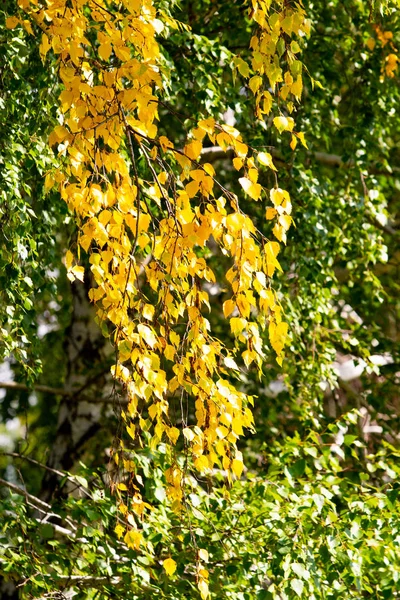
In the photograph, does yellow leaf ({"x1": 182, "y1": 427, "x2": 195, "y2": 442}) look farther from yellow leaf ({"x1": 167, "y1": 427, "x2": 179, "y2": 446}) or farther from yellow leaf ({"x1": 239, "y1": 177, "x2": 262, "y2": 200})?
yellow leaf ({"x1": 239, "y1": 177, "x2": 262, "y2": 200})

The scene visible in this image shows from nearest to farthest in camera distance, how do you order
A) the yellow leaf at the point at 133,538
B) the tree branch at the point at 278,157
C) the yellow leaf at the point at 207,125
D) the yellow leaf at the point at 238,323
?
the yellow leaf at the point at 207,125, the yellow leaf at the point at 238,323, the yellow leaf at the point at 133,538, the tree branch at the point at 278,157

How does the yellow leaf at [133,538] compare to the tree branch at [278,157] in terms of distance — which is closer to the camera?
the yellow leaf at [133,538]

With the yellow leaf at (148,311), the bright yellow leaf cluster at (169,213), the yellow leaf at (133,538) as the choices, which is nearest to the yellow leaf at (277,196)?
the bright yellow leaf cluster at (169,213)

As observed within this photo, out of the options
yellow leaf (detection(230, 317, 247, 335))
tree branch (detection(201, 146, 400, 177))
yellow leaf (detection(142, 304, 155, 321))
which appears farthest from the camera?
tree branch (detection(201, 146, 400, 177))

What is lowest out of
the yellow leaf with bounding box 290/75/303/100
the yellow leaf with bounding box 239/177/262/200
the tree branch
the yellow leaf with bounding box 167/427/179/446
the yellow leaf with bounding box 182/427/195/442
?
the yellow leaf with bounding box 182/427/195/442

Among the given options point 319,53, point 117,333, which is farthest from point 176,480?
point 319,53

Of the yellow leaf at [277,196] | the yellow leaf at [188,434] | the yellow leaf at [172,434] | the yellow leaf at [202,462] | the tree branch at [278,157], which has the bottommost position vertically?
the yellow leaf at [202,462]

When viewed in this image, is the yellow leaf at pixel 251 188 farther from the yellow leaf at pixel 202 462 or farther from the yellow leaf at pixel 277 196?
the yellow leaf at pixel 202 462

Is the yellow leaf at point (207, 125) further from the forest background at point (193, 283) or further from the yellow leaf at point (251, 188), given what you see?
the yellow leaf at point (251, 188)

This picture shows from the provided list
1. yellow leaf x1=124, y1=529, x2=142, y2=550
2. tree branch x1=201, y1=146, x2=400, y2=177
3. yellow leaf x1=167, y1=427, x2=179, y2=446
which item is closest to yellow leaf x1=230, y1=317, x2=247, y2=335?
yellow leaf x1=167, y1=427, x2=179, y2=446

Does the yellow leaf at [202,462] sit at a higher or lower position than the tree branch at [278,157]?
lower

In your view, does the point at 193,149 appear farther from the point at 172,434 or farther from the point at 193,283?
the point at 172,434

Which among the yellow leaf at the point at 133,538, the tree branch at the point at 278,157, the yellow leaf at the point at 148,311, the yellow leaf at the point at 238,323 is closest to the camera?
the yellow leaf at the point at 238,323

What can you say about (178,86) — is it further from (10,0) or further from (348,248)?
(348,248)
